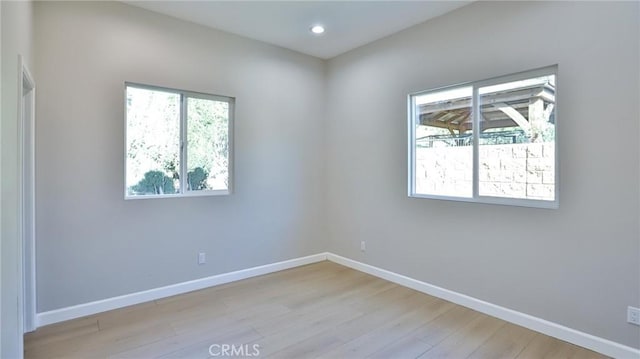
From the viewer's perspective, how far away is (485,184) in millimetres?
3037

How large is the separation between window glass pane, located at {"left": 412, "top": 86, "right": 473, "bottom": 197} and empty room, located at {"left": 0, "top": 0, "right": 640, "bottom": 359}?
0.02 m

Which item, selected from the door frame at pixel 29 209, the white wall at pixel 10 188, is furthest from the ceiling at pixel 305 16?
the white wall at pixel 10 188

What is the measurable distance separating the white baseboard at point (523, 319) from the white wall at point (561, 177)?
0.05 meters

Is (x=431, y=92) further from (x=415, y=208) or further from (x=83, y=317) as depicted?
(x=83, y=317)

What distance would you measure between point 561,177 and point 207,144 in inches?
132

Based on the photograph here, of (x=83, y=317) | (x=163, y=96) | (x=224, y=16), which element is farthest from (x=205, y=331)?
(x=224, y=16)

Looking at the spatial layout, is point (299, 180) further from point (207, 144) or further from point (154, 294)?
point (154, 294)

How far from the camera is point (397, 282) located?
→ 371cm

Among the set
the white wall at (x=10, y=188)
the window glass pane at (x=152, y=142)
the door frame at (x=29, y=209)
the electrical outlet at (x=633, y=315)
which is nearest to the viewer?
the white wall at (x=10, y=188)

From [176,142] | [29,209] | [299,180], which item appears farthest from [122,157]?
[299,180]

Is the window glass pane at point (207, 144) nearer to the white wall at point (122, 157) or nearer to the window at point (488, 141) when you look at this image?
the white wall at point (122, 157)

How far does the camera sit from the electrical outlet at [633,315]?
7.11 feet

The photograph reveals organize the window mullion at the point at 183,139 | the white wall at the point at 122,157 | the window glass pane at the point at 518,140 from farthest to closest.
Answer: the window mullion at the point at 183,139
the white wall at the point at 122,157
the window glass pane at the point at 518,140

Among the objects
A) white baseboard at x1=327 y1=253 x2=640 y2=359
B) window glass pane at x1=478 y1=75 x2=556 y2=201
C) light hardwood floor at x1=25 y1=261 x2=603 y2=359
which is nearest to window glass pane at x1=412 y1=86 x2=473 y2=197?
A: window glass pane at x1=478 y1=75 x2=556 y2=201
